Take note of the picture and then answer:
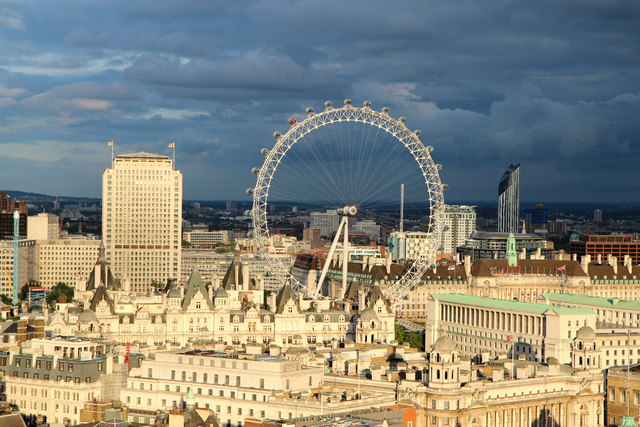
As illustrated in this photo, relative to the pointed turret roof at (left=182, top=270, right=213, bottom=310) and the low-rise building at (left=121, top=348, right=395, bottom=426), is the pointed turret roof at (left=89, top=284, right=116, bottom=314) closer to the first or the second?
the pointed turret roof at (left=182, top=270, right=213, bottom=310)

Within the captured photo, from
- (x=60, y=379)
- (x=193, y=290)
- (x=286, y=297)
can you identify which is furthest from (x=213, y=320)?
(x=60, y=379)

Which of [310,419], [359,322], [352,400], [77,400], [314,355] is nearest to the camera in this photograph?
[310,419]

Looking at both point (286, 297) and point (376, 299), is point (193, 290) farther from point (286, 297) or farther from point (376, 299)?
point (376, 299)

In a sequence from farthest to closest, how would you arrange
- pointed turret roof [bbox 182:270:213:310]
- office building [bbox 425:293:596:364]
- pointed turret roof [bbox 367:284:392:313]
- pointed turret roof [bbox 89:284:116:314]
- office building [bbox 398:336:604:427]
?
pointed turret roof [bbox 367:284:392:313], pointed turret roof [bbox 182:270:213:310], pointed turret roof [bbox 89:284:116:314], office building [bbox 425:293:596:364], office building [bbox 398:336:604:427]

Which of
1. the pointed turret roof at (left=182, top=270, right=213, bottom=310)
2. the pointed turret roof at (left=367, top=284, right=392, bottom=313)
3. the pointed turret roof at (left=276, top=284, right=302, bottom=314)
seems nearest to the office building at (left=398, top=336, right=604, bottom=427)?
the pointed turret roof at (left=367, top=284, right=392, bottom=313)

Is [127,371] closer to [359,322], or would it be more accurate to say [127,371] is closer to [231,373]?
[231,373]

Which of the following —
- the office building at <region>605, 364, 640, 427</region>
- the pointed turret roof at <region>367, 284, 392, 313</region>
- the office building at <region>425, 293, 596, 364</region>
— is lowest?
the office building at <region>605, 364, 640, 427</region>

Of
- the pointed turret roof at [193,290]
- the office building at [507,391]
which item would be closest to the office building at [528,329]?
the office building at [507,391]

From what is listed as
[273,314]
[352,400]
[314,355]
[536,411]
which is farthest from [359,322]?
[352,400]

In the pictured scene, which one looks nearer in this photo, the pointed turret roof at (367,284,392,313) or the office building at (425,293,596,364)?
the office building at (425,293,596,364)

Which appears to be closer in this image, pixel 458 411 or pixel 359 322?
pixel 458 411

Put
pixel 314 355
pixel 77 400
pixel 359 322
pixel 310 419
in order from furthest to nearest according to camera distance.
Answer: pixel 359 322
pixel 314 355
pixel 77 400
pixel 310 419
